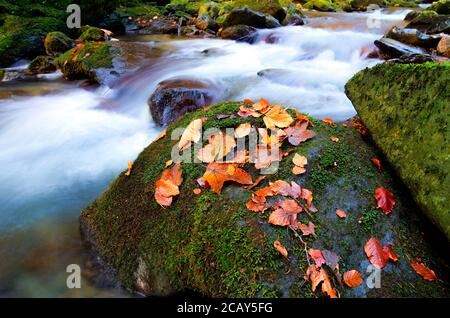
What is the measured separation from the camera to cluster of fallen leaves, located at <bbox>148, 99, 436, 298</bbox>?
2301 mm

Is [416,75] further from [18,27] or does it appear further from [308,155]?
[18,27]

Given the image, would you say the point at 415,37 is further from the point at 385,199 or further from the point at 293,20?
the point at 385,199

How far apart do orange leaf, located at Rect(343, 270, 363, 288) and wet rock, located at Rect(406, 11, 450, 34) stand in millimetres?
10072

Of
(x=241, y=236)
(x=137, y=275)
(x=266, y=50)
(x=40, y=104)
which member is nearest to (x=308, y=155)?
(x=241, y=236)

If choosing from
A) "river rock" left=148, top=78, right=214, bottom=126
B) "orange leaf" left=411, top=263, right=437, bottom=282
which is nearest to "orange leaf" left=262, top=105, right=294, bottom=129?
"orange leaf" left=411, top=263, right=437, bottom=282

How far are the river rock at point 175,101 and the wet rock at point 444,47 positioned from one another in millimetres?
5451

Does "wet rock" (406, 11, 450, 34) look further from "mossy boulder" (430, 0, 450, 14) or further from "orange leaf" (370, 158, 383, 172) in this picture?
"orange leaf" (370, 158, 383, 172)

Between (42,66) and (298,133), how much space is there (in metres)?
9.41

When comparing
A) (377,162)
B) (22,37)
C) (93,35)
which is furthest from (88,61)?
(377,162)

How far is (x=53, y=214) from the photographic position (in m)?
4.32

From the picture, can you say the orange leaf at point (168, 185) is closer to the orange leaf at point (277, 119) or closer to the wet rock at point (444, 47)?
the orange leaf at point (277, 119)

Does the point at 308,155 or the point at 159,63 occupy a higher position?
the point at 308,155

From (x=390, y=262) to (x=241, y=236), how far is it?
102 cm

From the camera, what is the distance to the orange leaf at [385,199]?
2.67 metres
